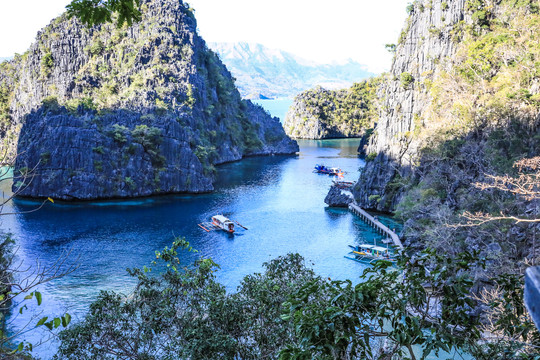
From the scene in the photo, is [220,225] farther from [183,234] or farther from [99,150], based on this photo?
[99,150]

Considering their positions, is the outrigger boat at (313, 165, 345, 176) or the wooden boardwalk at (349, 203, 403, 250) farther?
the outrigger boat at (313, 165, 345, 176)

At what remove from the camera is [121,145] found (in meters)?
60.1

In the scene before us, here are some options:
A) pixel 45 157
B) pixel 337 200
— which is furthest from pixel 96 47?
pixel 337 200

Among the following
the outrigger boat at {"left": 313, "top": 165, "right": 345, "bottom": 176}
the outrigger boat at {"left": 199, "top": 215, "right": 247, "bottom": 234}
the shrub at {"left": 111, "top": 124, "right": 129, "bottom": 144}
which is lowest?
the outrigger boat at {"left": 199, "top": 215, "right": 247, "bottom": 234}

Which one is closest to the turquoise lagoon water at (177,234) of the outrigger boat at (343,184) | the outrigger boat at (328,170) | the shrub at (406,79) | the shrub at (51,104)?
the outrigger boat at (343,184)

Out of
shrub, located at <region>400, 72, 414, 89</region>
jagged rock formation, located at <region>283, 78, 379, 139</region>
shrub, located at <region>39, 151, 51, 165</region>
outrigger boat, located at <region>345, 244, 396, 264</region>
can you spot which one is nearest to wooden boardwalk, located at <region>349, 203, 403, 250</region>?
outrigger boat, located at <region>345, 244, 396, 264</region>

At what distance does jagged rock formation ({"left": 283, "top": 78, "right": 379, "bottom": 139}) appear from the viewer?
5187 inches

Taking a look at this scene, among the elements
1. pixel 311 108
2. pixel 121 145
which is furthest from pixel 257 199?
pixel 311 108

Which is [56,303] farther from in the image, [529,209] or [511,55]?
[511,55]

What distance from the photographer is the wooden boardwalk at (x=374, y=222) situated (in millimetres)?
40594

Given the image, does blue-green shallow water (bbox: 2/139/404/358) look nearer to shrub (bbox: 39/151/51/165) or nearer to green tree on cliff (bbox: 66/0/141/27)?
shrub (bbox: 39/151/51/165)

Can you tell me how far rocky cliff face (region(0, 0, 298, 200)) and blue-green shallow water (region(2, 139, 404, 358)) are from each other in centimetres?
428

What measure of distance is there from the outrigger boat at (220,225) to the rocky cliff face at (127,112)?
16.9 meters

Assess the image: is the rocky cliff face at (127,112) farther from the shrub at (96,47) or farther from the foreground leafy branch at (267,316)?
the foreground leafy branch at (267,316)
